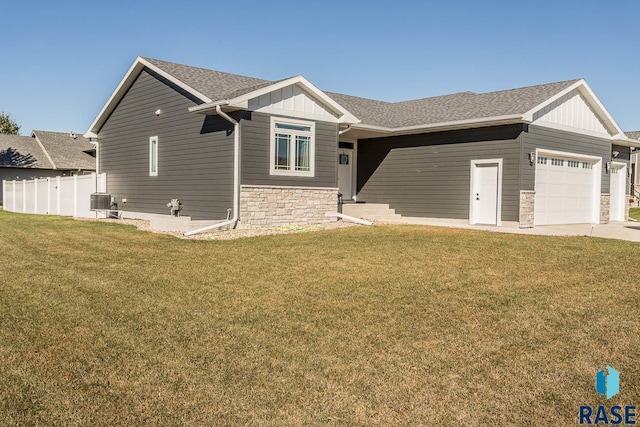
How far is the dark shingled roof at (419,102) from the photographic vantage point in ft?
50.8

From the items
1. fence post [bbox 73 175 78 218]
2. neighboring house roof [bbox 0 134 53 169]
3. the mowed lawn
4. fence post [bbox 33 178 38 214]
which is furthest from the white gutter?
neighboring house roof [bbox 0 134 53 169]

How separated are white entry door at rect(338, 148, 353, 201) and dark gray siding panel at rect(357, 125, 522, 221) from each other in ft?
1.28

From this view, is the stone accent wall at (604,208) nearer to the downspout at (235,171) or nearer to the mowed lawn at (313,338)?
the mowed lawn at (313,338)

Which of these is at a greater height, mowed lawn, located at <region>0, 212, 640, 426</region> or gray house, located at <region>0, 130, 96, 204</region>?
gray house, located at <region>0, 130, 96, 204</region>

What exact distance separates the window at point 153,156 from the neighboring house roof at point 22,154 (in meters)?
20.0

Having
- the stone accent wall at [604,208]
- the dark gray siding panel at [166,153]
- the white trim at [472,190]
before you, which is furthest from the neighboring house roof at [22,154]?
the stone accent wall at [604,208]

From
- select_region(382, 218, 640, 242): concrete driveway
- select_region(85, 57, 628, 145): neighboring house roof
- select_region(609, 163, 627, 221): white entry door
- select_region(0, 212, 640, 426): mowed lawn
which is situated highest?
select_region(85, 57, 628, 145): neighboring house roof

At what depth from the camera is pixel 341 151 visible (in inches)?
771

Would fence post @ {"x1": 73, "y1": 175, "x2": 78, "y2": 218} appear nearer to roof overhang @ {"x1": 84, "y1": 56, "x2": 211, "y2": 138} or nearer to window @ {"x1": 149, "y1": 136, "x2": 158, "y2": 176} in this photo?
roof overhang @ {"x1": 84, "y1": 56, "x2": 211, "y2": 138}

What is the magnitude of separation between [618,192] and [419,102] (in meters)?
9.38

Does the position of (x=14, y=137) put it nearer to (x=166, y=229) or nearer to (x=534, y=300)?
(x=166, y=229)

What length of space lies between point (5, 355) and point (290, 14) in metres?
15.0

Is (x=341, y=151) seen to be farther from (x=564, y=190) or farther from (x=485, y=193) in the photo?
(x=564, y=190)

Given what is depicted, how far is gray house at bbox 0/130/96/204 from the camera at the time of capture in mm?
33656
